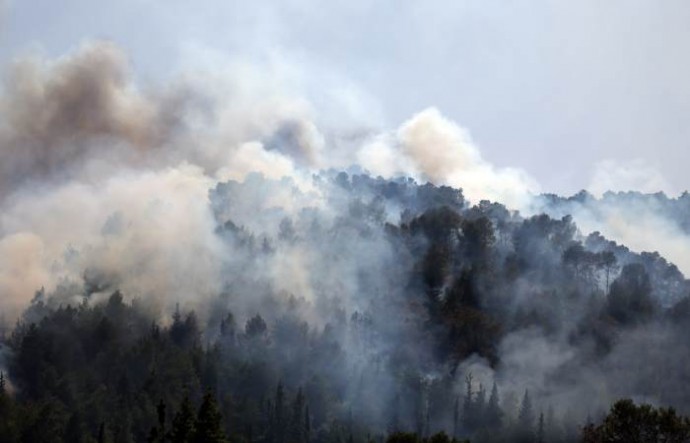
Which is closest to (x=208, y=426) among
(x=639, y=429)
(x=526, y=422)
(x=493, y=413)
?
(x=639, y=429)

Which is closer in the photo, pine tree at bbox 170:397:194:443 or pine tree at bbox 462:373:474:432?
pine tree at bbox 170:397:194:443

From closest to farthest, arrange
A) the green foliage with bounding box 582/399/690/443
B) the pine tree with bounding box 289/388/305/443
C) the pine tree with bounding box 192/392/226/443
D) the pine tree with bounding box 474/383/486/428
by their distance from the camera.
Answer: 1. the pine tree with bounding box 192/392/226/443
2. the green foliage with bounding box 582/399/690/443
3. the pine tree with bounding box 289/388/305/443
4. the pine tree with bounding box 474/383/486/428

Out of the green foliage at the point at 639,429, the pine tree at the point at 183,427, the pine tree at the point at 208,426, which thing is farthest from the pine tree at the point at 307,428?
the pine tree at the point at 183,427

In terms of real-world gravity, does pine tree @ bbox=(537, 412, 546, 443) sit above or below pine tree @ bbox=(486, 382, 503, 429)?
below

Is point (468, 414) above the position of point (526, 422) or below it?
above

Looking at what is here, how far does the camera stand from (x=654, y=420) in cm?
9088

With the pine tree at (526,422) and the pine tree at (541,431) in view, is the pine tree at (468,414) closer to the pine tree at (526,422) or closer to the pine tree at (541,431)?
the pine tree at (526,422)

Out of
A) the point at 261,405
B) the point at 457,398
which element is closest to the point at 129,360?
the point at 261,405

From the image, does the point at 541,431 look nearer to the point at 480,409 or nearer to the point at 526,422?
the point at 526,422

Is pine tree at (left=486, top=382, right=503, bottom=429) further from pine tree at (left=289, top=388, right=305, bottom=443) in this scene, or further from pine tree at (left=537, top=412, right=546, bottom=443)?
pine tree at (left=289, top=388, right=305, bottom=443)

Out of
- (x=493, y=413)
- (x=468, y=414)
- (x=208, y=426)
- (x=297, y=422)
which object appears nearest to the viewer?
(x=208, y=426)

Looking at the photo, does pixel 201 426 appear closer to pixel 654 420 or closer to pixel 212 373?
pixel 654 420

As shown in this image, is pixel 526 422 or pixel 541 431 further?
pixel 526 422

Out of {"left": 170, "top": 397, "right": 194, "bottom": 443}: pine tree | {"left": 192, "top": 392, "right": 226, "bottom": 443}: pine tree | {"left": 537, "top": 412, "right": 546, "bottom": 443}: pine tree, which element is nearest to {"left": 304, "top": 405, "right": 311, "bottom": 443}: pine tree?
{"left": 537, "top": 412, "right": 546, "bottom": 443}: pine tree
